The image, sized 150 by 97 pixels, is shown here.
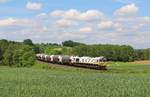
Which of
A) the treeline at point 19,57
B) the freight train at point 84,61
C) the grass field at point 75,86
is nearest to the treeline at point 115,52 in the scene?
the freight train at point 84,61

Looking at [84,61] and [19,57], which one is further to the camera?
[19,57]

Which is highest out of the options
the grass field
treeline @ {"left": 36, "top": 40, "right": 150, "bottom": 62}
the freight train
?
treeline @ {"left": 36, "top": 40, "right": 150, "bottom": 62}

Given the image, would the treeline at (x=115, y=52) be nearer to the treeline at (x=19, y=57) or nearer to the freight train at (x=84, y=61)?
the freight train at (x=84, y=61)

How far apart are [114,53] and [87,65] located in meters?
79.7

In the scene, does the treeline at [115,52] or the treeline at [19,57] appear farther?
the treeline at [115,52]

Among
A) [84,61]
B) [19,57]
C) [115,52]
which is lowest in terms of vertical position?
[84,61]

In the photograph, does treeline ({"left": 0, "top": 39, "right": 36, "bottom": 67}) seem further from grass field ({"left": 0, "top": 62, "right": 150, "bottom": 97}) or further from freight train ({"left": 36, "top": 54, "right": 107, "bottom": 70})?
grass field ({"left": 0, "top": 62, "right": 150, "bottom": 97})

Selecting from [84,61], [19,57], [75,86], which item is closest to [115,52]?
[19,57]

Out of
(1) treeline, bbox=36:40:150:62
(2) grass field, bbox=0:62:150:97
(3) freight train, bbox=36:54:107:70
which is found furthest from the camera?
(1) treeline, bbox=36:40:150:62

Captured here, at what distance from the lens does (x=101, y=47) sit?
190625 mm

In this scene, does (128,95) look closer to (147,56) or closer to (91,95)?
(91,95)

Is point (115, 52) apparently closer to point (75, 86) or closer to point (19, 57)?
point (19, 57)

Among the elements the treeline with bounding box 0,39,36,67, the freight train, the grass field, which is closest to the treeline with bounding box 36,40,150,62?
the freight train

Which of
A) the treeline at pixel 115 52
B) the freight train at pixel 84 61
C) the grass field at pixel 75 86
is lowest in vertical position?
the grass field at pixel 75 86
